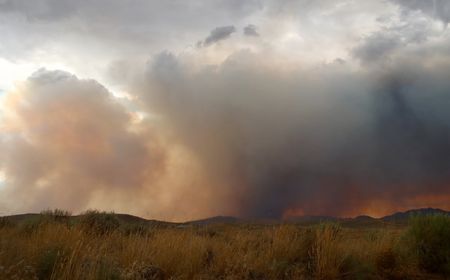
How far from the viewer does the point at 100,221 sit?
70.8 feet

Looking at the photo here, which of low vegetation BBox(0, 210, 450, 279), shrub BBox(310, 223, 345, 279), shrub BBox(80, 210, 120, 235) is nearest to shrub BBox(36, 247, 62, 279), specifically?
low vegetation BBox(0, 210, 450, 279)

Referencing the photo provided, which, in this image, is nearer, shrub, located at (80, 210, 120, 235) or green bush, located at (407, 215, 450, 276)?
green bush, located at (407, 215, 450, 276)

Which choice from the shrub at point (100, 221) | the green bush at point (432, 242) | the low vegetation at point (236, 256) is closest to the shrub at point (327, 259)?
the low vegetation at point (236, 256)

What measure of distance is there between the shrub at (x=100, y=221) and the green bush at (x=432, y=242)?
12.6m

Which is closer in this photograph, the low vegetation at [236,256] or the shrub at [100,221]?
the low vegetation at [236,256]

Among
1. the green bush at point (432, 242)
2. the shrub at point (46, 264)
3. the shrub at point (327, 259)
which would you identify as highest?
the green bush at point (432, 242)

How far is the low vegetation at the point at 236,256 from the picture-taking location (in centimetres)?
865

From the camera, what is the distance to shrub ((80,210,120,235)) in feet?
67.6

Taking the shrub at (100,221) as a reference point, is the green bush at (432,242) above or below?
below

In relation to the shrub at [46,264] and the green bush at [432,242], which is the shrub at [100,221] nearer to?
the shrub at [46,264]

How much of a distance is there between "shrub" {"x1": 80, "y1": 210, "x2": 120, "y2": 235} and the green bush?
1260 centimetres

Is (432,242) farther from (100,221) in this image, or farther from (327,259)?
(100,221)

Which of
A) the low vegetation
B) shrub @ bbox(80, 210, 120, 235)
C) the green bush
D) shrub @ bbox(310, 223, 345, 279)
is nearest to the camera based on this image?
the low vegetation

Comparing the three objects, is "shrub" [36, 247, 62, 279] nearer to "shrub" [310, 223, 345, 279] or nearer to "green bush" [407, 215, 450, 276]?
"shrub" [310, 223, 345, 279]
